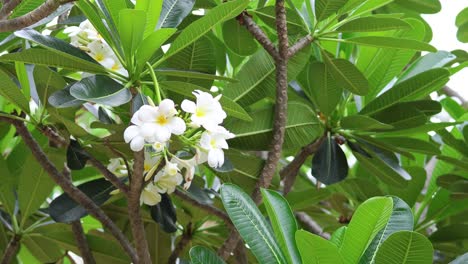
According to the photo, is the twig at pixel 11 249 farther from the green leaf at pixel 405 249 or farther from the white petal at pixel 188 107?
the green leaf at pixel 405 249

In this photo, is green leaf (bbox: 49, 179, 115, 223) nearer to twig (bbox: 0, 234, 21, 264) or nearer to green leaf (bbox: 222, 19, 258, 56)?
twig (bbox: 0, 234, 21, 264)

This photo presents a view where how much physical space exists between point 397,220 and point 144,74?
38 centimetres

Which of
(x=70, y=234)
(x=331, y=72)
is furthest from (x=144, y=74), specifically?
(x=70, y=234)

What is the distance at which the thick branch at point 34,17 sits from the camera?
79cm

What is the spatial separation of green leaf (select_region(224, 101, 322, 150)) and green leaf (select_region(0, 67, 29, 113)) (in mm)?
303

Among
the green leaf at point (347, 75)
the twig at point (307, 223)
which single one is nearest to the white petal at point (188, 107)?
the green leaf at point (347, 75)

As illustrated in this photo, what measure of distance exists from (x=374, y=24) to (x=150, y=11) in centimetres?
37

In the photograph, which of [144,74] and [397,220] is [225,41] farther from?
[397,220]

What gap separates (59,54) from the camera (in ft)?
2.97

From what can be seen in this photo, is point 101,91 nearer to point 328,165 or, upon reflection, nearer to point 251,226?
point 251,226

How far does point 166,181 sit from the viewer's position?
98cm

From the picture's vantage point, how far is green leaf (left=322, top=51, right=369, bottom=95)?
116cm

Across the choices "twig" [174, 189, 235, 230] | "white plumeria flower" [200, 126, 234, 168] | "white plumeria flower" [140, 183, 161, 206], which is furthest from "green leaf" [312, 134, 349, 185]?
"white plumeria flower" [200, 126, 234, 168]

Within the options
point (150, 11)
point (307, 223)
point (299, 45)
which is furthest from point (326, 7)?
point (307, 223)
